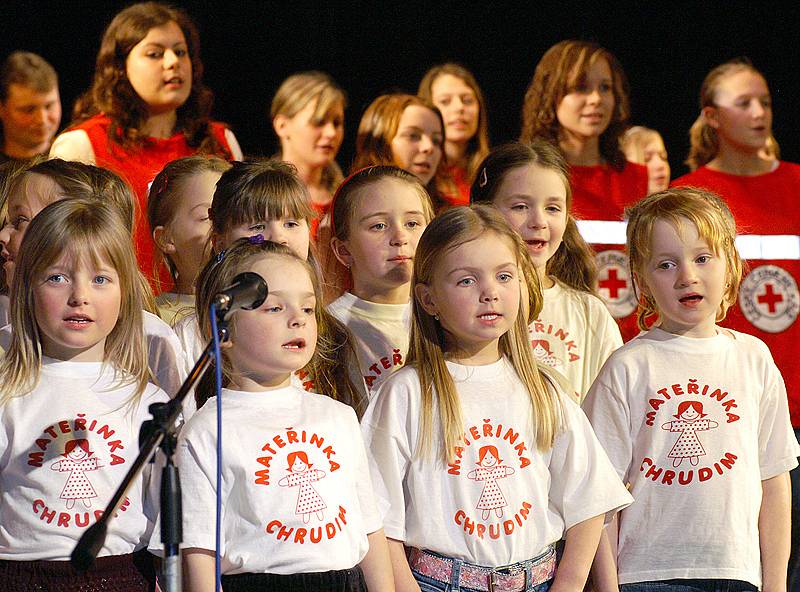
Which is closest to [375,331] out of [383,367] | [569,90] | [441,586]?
[383,367]

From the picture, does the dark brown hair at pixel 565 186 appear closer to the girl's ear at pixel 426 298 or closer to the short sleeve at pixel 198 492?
the girl's ear at pixel 426 298

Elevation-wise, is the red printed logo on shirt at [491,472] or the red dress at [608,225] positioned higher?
the red dress at [608,225]

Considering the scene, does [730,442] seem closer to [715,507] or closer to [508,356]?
[715,507]

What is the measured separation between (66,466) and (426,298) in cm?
94

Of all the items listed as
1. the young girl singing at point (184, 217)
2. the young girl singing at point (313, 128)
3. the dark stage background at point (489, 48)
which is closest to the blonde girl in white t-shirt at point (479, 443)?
the young girl singing at point (184, 217)

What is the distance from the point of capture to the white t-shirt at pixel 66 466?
252 centimetres

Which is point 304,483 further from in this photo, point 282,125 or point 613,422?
point 282,125

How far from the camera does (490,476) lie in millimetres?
2713

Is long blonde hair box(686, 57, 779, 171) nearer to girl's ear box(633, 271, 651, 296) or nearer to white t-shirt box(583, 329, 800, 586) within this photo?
girl's ear box(633, 271, 651, 296)

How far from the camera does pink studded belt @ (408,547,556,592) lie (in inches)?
105

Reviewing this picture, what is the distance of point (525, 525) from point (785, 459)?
0.82m

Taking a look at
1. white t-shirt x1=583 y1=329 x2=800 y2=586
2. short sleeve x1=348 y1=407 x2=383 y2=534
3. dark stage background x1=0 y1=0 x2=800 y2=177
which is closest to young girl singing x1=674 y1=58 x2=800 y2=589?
dark stage background x1=0 y1=0 x2=800 y2=177

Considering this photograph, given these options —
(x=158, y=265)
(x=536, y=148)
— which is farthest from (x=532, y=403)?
(x=158, y=265)

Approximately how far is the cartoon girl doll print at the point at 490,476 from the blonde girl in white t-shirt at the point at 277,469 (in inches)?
9.8
